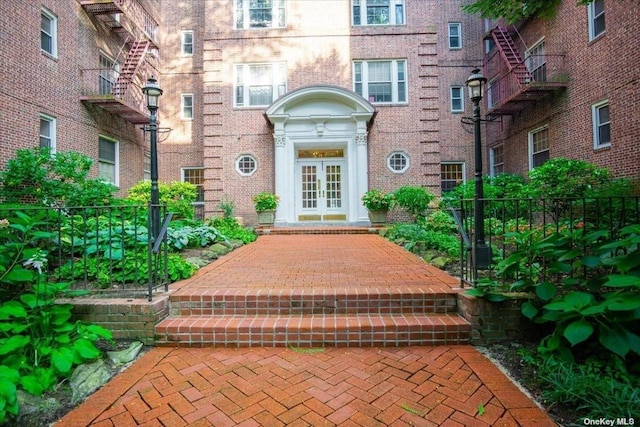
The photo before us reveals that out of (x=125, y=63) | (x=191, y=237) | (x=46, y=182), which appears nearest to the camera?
(x=191, y=237)

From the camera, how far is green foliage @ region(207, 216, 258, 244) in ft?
26.0

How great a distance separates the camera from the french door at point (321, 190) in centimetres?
1138

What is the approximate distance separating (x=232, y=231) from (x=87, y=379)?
20.6 feet

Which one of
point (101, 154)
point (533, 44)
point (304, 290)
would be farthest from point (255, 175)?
point (533, 44)

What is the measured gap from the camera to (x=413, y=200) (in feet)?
31.7

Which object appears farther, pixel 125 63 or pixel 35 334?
pixel 125 63

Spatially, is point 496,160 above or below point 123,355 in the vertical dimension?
above

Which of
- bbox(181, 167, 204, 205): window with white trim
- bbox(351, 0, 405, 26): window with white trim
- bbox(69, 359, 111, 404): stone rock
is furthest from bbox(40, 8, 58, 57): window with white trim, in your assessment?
bbox(69, 359, 111, 404): stone rock

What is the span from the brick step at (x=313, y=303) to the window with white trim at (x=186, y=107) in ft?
43.0

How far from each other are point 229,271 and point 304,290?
5.31 ft

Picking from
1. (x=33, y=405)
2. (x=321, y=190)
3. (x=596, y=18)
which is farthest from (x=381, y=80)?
(x=33, y=405)

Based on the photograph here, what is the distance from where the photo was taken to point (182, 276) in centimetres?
413

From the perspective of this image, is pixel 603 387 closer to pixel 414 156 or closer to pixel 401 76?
pixel 414 156

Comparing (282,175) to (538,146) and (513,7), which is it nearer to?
(513,7)
